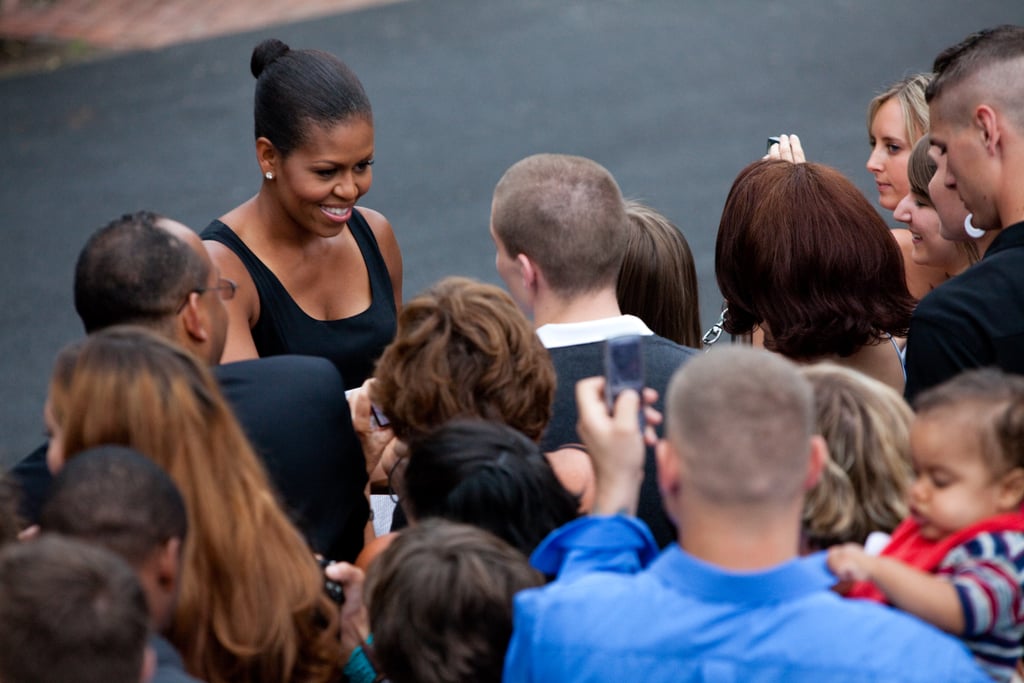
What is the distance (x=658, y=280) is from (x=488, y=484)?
A: 1.33 meters

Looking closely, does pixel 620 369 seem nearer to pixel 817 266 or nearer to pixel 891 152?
pixel 817 266

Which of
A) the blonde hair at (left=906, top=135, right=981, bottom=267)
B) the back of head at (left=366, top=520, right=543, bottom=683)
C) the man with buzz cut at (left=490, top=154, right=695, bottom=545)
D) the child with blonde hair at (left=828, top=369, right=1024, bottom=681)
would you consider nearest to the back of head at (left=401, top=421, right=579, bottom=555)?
the back of head at (left=366, top=520, right=543, bottom=683)

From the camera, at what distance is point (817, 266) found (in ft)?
10.8

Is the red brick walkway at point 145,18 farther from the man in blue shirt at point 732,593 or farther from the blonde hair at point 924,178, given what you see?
the man in blue shirt at point 732,593

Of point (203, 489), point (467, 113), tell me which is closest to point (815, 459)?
point (203, 489)

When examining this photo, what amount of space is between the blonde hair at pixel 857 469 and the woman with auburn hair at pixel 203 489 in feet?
3.10

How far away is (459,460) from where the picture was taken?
7.68 feet

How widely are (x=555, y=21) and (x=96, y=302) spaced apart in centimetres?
905

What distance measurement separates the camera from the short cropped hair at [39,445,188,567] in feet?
6.42

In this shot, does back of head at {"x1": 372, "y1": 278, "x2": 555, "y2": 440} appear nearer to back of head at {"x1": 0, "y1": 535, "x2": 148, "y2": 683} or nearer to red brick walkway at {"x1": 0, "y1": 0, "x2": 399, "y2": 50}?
back of head at {"x1": 0, "y1": 535, "x2": 148, "y2": 683}

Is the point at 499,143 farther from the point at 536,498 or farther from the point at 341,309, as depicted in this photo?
the point at 536,498

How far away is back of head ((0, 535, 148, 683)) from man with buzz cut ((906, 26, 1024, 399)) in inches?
73.1

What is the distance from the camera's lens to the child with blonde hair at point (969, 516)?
6.77 feet

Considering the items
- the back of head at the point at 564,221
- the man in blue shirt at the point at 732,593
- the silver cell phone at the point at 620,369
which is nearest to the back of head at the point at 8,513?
the man in blue shirt at the point at 732,593
